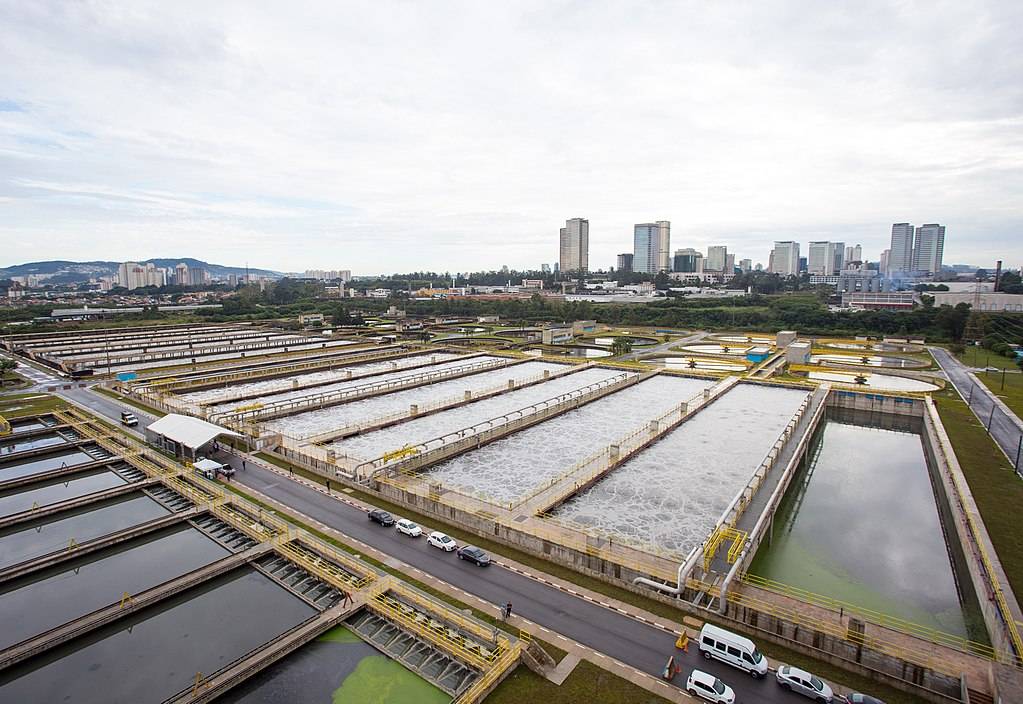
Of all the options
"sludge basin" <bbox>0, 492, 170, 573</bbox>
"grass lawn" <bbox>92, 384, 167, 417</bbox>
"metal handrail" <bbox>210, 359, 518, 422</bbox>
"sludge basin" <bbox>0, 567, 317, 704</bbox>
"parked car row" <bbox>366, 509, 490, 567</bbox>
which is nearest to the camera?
"sludge basin" <bbox>0, 567, 317, 704</bbox>

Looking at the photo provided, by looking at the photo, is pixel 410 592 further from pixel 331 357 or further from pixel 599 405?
pixel 331 357

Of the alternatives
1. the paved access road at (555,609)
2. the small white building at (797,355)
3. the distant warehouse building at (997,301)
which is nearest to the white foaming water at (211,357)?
the paved access road at (555,609)

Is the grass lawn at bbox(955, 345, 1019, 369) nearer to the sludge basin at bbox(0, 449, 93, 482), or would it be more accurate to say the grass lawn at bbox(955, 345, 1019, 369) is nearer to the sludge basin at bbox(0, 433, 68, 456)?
the sludge basin at bbox(0, 449, 93, 482)

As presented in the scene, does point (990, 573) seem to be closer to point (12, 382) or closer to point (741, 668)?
point (741, 668)

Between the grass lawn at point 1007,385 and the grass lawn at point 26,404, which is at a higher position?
the grass lawn at point 1007,385

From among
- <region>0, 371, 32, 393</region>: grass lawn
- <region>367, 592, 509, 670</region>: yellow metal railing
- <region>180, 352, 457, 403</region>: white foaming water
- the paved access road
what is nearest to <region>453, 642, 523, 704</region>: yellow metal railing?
<region>367, 592, 509, 670</region>: yellow metal railing

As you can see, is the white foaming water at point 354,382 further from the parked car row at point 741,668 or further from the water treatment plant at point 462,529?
the parked car row at point 741,668

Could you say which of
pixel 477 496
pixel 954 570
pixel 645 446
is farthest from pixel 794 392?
pixel 477 496
